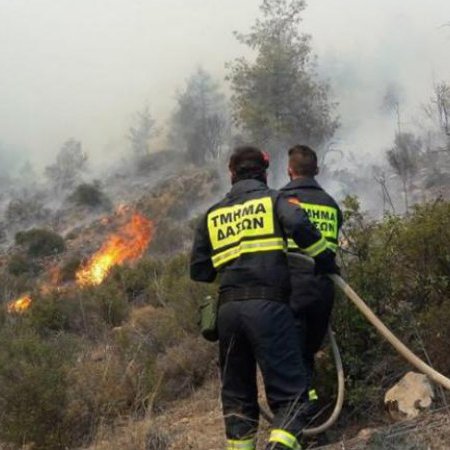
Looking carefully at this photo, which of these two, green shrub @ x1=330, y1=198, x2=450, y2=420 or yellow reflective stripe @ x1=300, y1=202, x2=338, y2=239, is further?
green shrub @ x1=330, y1=198, x2=450, y2=420

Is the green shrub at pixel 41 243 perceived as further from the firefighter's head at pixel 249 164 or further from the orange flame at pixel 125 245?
the firefighter's head at pixel 249 164

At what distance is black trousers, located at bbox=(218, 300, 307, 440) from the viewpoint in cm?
337

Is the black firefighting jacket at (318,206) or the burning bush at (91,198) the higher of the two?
the burning bush at (91,198)

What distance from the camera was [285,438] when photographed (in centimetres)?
324

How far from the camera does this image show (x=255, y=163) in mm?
3818

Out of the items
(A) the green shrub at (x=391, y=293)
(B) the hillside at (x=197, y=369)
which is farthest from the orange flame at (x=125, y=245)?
(A) the green shrub at (x=391, y=293)

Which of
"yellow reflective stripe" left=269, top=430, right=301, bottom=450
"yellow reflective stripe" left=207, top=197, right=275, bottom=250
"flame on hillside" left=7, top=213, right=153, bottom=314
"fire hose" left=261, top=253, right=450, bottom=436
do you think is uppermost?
"flame on hillside" left=7, top=213, right=153, bottom=314

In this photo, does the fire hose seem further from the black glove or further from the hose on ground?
the black glove

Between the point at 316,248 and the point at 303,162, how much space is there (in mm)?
966

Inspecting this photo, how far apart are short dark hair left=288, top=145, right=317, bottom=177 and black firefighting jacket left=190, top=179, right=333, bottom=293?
0.65 metres

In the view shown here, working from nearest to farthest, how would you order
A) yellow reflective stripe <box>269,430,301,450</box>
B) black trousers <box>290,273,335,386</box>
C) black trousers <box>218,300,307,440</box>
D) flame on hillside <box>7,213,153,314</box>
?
yellow reflective stripe <box>269,430,301,450</box> < black trousers <box>218,300,307,440</box> < black trousers <box>290,273,335,386</box> < flame on hillside <box>7,213,153,314</box>

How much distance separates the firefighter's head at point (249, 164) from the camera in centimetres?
381

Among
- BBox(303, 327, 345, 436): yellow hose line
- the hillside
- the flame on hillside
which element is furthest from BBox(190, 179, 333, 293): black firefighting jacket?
the flame on hillside

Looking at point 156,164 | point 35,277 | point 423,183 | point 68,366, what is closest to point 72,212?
point 156,164
